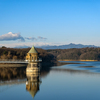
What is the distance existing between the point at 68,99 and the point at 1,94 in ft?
34.3

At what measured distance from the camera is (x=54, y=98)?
28062 millimetres

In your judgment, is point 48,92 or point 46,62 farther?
point 46,62

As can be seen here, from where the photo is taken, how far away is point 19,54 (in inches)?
4481

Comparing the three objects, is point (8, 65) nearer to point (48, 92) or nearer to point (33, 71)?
point (33, 71)

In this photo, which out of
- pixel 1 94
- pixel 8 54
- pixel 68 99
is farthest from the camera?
pixel 8 54

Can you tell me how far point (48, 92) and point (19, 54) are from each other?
8389cm

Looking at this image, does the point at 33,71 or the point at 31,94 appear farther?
the point at 33,71

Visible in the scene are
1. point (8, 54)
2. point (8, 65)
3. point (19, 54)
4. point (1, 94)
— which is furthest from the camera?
point (19, 54)

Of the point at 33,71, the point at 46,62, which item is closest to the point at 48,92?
the point at 33,71

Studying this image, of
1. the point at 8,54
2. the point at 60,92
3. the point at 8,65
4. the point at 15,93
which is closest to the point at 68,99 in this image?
the point at 60,92

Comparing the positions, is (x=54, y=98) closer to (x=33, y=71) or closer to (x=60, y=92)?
(x=60, y=92)

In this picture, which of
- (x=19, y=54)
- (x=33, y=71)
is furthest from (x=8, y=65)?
(x=33, y=71)

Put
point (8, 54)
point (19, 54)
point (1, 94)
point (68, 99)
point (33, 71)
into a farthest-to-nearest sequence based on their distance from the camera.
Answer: point (19, 54), point (8, 54), point (33, 71), point (1, 94), point (68, 99)

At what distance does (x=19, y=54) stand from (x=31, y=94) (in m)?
84.6
